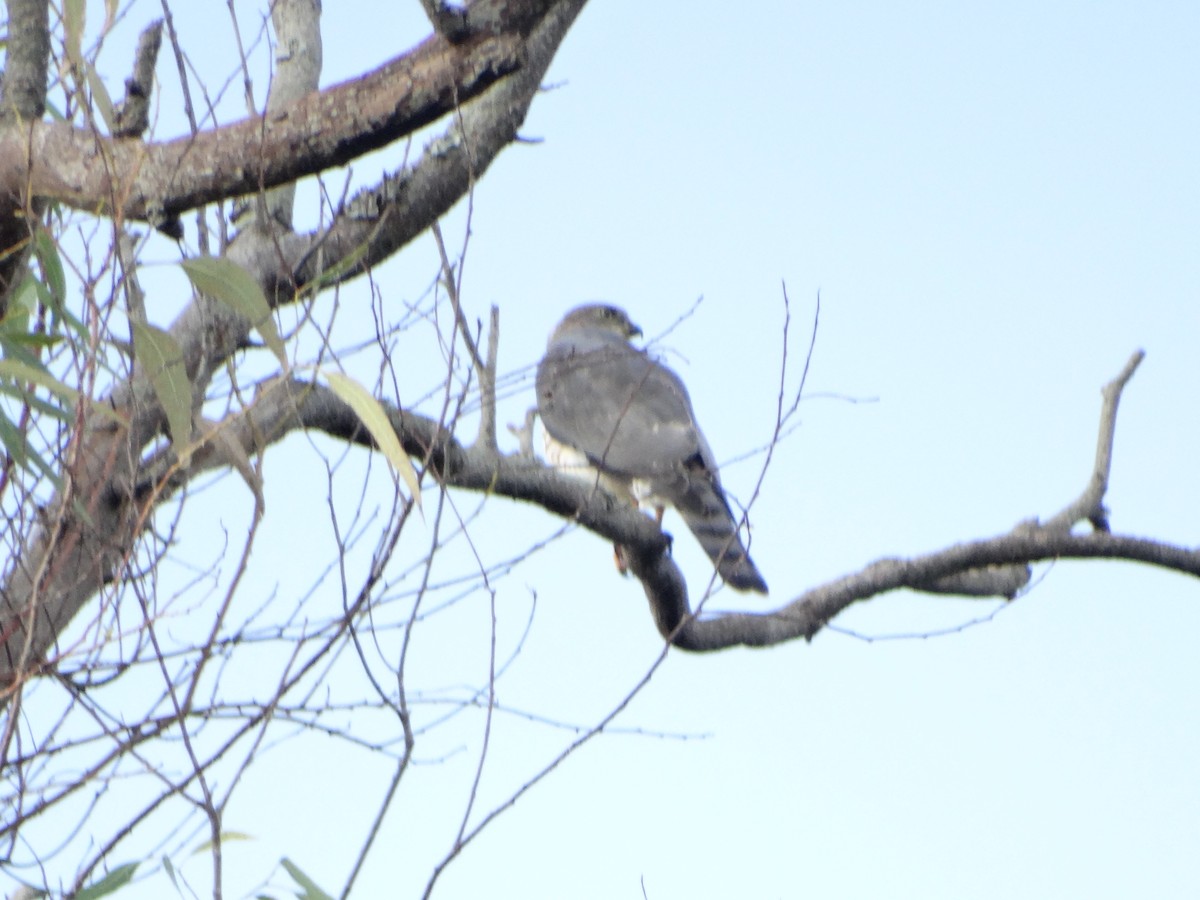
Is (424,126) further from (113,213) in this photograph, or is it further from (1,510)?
(1,510)

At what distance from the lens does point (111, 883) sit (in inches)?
92.5

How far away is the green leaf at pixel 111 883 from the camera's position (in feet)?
7.58

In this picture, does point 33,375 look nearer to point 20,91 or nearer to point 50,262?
point 50,262

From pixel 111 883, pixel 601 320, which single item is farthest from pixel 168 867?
pixel 601 320

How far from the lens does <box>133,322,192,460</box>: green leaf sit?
2232 mm

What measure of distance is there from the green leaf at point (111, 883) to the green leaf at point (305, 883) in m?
0.28

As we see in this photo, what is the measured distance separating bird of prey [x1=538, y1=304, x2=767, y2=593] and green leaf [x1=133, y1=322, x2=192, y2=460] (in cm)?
250

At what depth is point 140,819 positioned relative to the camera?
6.40 ft

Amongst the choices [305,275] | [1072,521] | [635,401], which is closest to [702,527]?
[635,401]

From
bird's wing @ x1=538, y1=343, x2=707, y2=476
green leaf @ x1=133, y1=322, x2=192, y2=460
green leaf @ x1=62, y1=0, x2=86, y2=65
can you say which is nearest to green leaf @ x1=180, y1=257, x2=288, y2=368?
green leaf @ x1=133, y1=322, x2=192, y2=460

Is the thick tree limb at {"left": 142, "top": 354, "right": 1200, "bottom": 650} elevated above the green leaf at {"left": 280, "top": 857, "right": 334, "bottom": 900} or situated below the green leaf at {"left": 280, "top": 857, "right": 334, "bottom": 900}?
above

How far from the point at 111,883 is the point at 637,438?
10.7 feet

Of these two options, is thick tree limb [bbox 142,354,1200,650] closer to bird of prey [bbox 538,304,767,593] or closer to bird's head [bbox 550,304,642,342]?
bird of prey [bbox 538,304,767,593]

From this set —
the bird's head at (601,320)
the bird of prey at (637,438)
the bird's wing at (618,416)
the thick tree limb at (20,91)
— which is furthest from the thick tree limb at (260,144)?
the bird's head at (601,320)
